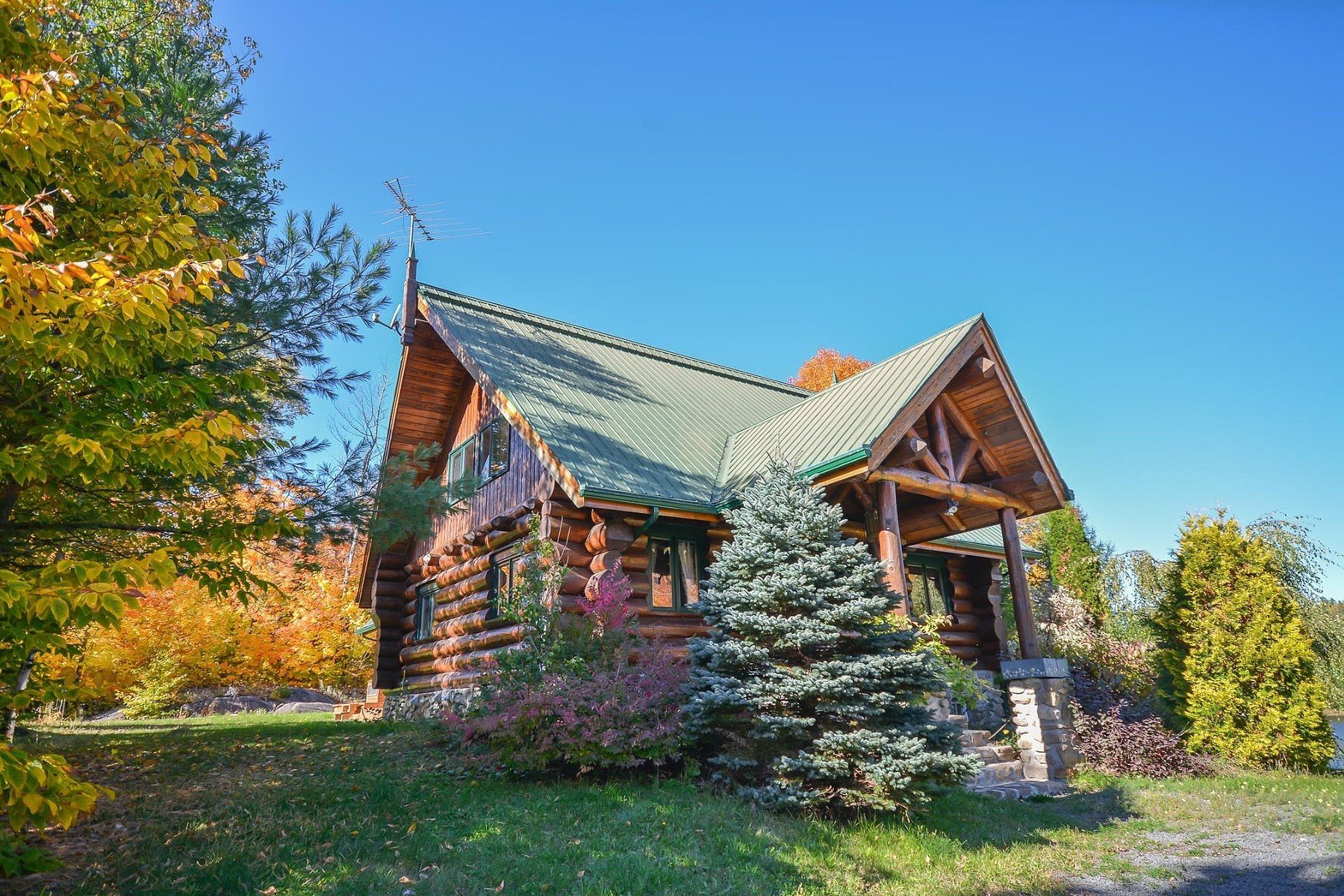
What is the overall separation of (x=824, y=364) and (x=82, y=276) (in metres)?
36.3

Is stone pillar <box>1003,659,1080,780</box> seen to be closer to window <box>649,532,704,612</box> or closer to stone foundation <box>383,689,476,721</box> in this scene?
window <box>649,532,704,612</box>

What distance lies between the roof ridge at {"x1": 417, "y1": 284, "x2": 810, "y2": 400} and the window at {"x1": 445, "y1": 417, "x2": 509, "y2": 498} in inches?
120

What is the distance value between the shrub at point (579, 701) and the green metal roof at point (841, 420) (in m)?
3.20

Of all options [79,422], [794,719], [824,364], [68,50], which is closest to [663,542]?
[794,719]

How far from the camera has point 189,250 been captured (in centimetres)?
593

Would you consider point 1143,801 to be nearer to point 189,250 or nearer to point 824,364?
point 189,250

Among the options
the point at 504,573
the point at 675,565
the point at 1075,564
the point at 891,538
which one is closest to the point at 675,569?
the point at 675,565

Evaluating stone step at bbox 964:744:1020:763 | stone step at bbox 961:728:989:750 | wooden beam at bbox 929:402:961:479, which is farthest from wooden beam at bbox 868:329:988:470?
stone step at bbox 964:744:1020:763

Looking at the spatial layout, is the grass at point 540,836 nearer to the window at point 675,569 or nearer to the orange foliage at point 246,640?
the window at point 675,569

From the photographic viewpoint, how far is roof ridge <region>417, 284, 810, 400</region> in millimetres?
16781

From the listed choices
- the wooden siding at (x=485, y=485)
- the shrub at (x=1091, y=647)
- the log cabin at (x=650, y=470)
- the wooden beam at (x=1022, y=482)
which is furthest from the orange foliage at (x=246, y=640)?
the shrub at (x=1091, y=647)

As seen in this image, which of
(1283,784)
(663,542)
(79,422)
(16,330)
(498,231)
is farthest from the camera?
(498,231)

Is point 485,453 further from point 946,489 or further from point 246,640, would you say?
point 246,640

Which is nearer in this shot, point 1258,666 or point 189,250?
point 189,250
